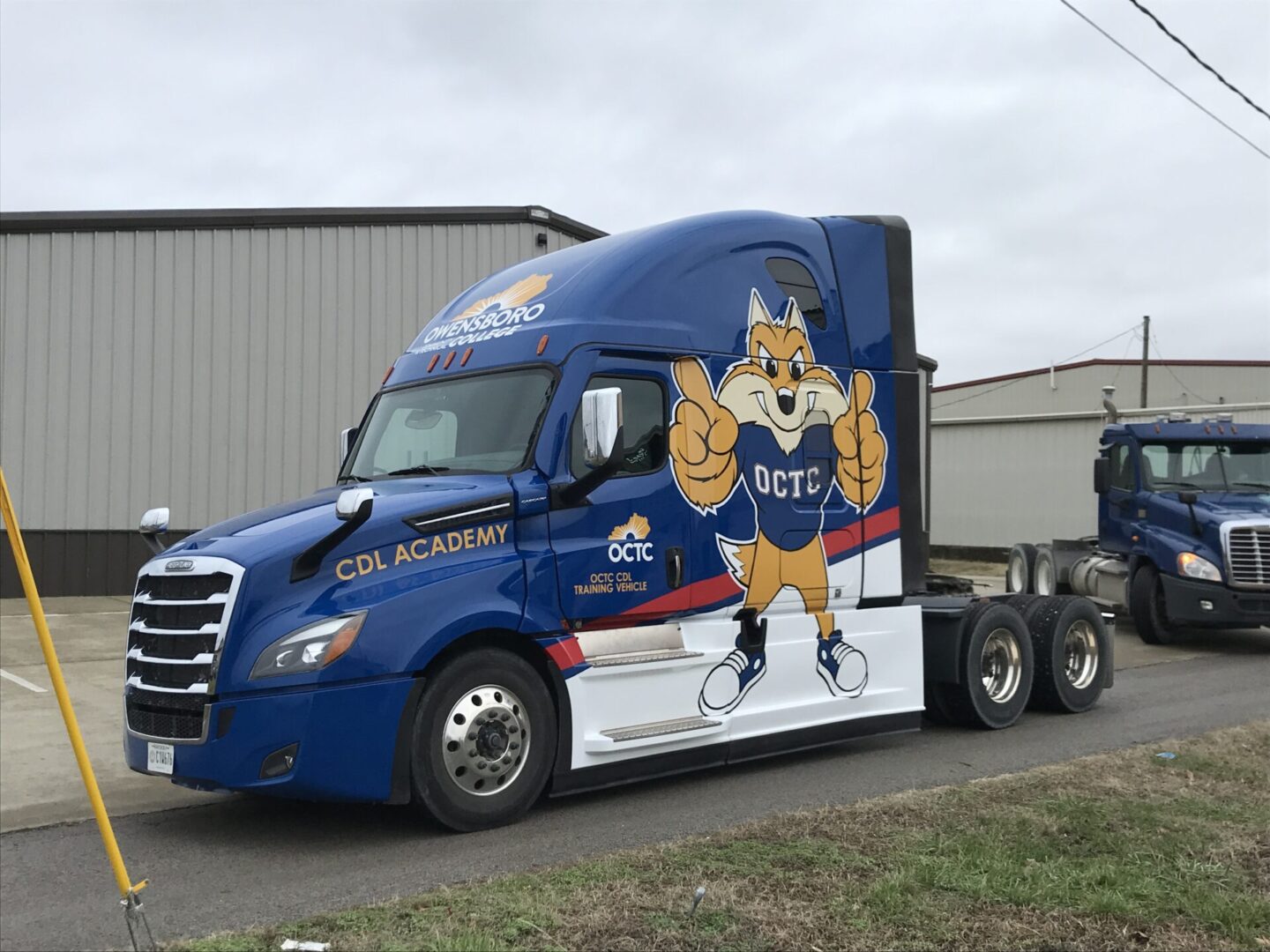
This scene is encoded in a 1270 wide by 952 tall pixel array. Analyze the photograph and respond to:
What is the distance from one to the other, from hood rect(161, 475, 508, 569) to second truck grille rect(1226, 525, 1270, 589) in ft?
34.7

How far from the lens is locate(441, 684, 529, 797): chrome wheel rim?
632 centimetres

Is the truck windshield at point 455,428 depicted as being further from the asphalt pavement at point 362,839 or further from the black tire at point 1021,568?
the black tire at point 1021,568

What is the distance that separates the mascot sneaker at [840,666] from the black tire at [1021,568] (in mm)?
11529

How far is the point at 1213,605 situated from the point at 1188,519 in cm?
113

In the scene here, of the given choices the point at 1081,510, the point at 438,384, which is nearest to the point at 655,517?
the point at 438,384

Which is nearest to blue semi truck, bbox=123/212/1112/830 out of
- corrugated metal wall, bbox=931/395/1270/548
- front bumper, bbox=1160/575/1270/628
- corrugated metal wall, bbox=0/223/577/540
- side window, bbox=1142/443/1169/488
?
front bumper, bbox=1160/575/1270/628

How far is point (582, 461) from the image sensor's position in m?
6.95

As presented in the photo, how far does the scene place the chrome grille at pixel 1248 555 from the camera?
13.9 m

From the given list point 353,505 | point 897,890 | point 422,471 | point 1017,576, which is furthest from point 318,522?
point 1017,576

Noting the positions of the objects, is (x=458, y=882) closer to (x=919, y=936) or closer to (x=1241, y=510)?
(x=919, y=936)

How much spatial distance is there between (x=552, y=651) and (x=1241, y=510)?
36.2 ft

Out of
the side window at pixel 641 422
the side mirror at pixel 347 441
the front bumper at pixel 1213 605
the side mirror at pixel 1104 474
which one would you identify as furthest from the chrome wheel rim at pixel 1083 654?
the side mirror at pixel 1104 474

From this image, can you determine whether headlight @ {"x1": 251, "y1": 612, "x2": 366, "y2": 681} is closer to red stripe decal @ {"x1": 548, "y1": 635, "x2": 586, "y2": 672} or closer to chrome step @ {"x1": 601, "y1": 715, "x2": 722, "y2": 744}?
red stripe decal @ {"x1": 548, "y1": 635, "x2": 586, "y2": 672}

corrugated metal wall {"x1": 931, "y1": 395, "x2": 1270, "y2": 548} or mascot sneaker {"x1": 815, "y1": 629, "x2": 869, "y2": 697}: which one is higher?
corrugated metal wall {"x1": 931, "y1": 395, "x2": 1270, "y2": 548}
